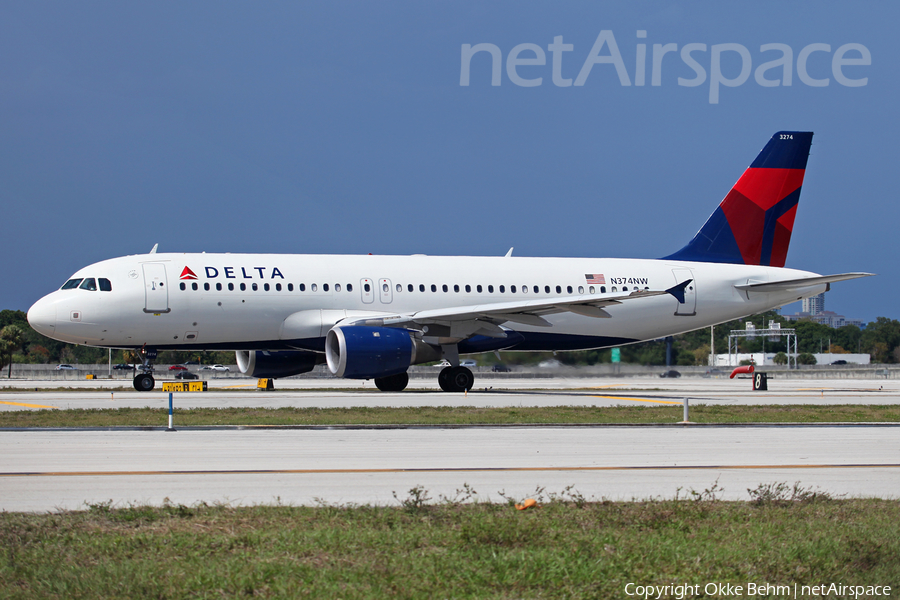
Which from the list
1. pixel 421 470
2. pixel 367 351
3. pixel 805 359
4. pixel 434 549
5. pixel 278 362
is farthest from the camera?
pixel 805 359

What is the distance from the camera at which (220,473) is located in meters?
10.6

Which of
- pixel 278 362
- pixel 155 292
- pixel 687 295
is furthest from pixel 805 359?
pixel 155 292

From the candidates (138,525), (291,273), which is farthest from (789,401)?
(138,525)

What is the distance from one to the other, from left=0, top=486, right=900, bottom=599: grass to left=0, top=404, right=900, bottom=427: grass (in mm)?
9353

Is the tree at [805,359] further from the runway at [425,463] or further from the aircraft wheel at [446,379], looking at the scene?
the runway at [425,463]

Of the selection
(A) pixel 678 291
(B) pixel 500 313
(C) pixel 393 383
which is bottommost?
(C) pixel 393 383

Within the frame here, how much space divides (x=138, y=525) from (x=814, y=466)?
27.8ft

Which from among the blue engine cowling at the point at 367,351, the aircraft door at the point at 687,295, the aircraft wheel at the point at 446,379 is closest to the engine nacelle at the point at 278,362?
the blue engine cowling at the point at 367,351

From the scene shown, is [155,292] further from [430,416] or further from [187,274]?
[430,416]

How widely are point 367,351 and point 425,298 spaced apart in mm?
4760

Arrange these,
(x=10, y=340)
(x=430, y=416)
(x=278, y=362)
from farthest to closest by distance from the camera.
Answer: (x=10, y=340), (x=278, y=362), (x=430, y=416)

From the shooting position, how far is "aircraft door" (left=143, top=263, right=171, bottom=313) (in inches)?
1063

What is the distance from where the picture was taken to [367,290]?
2933 cm

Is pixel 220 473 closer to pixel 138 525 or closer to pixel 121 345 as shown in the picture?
pixel 138 525
